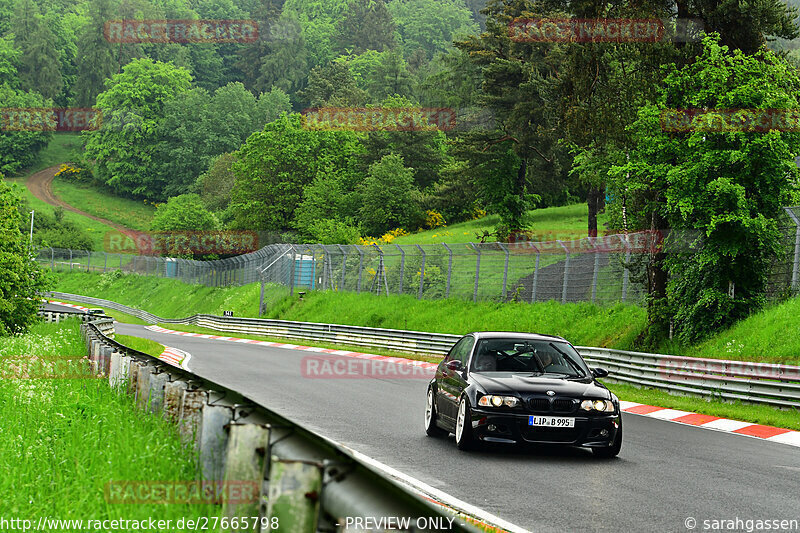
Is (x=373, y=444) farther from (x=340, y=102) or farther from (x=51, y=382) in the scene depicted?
(x=340, y=102)

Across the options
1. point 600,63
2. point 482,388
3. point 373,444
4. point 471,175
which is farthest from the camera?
point 471,175

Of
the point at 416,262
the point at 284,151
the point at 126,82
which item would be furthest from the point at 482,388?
the point at 126,82

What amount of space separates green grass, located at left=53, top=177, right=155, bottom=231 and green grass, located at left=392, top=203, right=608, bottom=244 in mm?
62978

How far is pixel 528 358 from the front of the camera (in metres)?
12.0

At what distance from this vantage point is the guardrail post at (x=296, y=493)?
3605mm

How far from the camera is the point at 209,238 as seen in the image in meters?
95.1

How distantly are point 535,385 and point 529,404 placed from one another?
12.5 inches

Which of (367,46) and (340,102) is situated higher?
(367,46)

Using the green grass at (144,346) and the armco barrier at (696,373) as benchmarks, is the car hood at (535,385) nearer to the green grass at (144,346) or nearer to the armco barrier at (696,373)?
the armco barrier at (696,373)

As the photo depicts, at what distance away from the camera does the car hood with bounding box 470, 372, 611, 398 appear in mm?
10609

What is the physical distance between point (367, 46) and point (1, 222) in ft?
544

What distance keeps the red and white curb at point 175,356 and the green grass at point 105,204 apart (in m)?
103

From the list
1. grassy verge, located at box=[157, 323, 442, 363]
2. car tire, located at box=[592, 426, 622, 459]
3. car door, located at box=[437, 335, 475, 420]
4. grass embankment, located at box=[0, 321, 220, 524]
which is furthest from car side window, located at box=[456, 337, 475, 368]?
grassy verge, located at box=[157, 323, 442, 363]

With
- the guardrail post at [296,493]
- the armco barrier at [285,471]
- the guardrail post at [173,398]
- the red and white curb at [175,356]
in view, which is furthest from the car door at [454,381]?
the red and white curb at [175,356]
